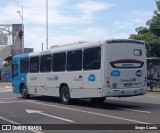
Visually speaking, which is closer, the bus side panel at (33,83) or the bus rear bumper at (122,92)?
the bus rear bumper at (122,92)

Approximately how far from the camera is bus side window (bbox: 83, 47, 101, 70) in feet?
60.3

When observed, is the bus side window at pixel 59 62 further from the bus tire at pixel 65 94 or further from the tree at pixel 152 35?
the tree at pixel 152 35

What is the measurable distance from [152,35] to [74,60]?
91.4 feet

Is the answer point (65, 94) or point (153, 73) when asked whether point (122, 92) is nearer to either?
point (65, 94)

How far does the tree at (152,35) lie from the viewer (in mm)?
45688

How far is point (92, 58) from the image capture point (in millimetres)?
18703

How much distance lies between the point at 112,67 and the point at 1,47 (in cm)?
5870

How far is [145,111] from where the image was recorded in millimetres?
17047

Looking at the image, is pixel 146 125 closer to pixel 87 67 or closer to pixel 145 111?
pixel 145 111

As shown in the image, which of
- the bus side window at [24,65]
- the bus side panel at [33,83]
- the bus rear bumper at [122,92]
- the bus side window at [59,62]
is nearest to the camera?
the bus rear bumper at [122,92]

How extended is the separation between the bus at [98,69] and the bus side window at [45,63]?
0.18 ft

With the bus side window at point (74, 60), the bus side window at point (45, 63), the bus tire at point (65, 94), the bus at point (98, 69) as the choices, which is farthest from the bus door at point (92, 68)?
the bus side window at point (45, 63)

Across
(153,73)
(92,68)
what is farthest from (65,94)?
(153,73)

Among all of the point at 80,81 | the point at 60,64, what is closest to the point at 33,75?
the point at 60,64
